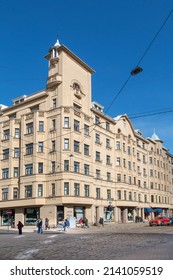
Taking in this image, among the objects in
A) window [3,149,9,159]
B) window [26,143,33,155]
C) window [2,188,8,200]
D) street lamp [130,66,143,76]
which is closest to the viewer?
street lamp [130,66,143,76]

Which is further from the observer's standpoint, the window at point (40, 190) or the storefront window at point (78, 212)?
the storefront window at point (78, 212)

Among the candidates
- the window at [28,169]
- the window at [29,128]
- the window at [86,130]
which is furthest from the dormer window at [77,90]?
the window at [28,169]

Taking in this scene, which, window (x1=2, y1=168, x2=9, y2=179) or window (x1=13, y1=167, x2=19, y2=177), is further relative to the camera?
window (x1=2, y1=168, x2=9, y2=179)

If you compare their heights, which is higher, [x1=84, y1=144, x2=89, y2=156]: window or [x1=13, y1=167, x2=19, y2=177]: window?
[x1=84, y1=144, x2=89, y2=156]: window

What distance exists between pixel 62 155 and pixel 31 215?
969 cm

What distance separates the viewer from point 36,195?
152ft

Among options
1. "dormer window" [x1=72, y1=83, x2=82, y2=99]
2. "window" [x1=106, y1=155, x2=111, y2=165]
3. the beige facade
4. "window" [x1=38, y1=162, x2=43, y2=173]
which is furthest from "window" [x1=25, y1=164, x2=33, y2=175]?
"window" [x1=106, y1=155, x2=111, y2=165]

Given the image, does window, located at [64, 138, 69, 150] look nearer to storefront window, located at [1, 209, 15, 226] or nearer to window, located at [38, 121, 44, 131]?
window, located at [38, 121, 44, 131]

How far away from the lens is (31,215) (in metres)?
47.7

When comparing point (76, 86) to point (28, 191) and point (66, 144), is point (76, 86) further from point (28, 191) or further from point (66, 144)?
point (28, 191)

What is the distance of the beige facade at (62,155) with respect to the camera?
46531 millimetres

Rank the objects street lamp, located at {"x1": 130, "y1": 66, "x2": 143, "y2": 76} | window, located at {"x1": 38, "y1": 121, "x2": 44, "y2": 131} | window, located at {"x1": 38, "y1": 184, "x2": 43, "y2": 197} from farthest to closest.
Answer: window, located at {"x1": 38, "y1": 121, "x2": 44, "y2": 131} → window, located at {"x1": 38, "y1": 184, "x2": 43, "y2": 197} → street lamp, located at {"x1": 130, "y1": 66, "x2": 143, "y2": 76}

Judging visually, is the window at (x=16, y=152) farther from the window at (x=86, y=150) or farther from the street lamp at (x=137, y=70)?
the street lamp at (x=137, y=70)

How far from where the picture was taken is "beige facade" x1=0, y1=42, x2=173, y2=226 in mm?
46531
